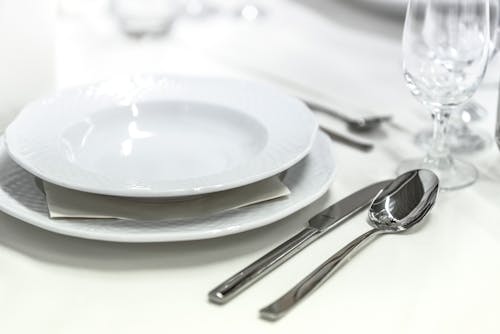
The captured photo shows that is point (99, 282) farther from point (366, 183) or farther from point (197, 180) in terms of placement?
point (366, 183)

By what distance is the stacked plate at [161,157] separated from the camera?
0.56m

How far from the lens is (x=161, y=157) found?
0.68m

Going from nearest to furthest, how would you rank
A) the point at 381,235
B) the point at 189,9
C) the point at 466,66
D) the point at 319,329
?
the point at 319,329, the point at 381,235, the point at 466,66, the point at 189,9

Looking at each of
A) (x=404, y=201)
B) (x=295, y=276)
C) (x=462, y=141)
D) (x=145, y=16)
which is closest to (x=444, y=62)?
(x=462, y=141)

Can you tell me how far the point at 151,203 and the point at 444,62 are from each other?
32 cm

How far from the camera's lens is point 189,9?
127 cm

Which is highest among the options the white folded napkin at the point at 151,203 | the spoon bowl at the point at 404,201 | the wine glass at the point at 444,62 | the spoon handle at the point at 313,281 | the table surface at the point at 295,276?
the wine glass at the point at 444,62

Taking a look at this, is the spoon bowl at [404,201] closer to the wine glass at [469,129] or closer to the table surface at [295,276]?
the table surface at [295,276]

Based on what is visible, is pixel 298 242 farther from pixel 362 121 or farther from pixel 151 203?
pixel 362 121

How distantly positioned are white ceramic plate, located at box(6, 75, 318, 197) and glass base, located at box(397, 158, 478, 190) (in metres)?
0.11

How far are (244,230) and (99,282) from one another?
0.33 feet

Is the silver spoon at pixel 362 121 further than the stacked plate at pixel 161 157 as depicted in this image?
Yes

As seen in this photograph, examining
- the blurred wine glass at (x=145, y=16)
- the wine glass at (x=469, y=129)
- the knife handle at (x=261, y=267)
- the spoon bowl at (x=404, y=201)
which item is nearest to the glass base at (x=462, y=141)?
the wine glass at (x=469, y=129)

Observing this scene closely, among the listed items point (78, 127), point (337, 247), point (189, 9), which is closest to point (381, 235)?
point (337, 247)
